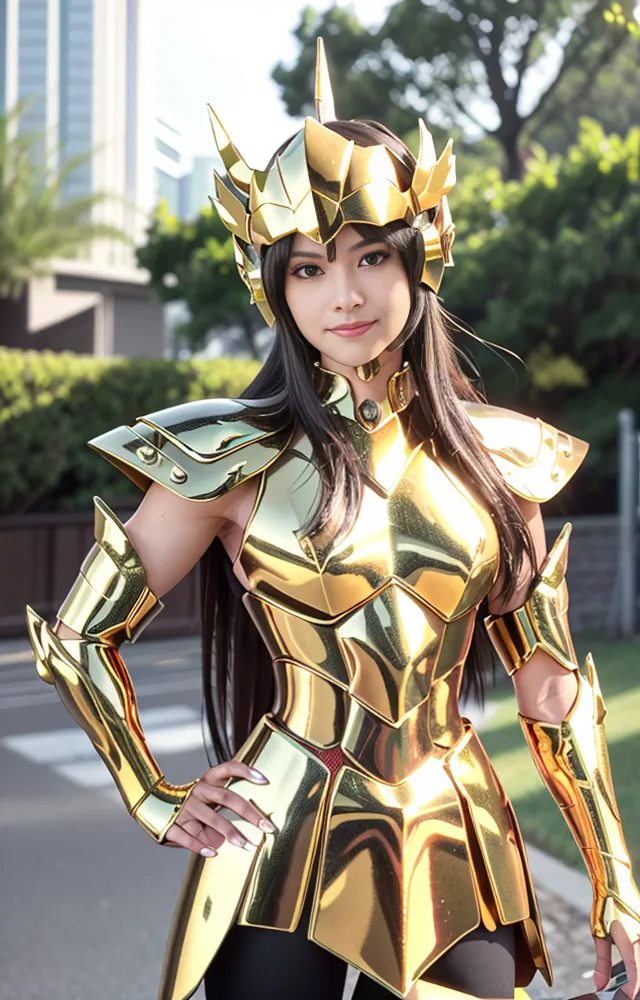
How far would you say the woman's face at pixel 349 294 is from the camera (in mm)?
1557

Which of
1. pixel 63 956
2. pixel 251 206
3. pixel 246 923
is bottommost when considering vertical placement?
pixel 63 956

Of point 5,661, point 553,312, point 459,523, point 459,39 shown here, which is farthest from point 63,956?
point 459,39

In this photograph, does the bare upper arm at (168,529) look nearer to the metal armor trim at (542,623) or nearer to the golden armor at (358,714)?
the golden armor at (358,714)

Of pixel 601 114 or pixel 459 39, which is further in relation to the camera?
pixel 601 114

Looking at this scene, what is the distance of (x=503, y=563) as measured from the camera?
168cm

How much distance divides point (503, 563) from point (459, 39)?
48.2ft

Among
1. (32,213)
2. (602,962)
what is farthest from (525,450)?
(32,213)

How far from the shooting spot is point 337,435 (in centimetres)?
160

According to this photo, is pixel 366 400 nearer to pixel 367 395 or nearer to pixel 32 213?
pixel 367 395

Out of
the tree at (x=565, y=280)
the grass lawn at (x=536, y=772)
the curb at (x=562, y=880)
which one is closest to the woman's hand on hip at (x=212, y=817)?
the curb at (x=562, y=880)

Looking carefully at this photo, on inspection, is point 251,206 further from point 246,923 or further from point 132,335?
point 132,335

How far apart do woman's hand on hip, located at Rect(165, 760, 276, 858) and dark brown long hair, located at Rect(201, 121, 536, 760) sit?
0.84 feet

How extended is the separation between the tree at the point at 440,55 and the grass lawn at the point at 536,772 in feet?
29.3

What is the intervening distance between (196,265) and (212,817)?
13625 millimetres
